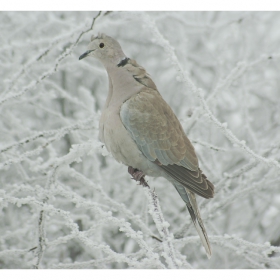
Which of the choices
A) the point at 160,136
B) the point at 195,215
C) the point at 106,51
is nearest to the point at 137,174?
the point at 160,136

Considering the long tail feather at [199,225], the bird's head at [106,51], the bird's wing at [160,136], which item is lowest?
the long tail feather at [199,225]

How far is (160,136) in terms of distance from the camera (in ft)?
6.92

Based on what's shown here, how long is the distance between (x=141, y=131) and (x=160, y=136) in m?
0.10

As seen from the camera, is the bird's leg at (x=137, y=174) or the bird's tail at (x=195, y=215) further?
the bird's leg at (x=137, y=174)

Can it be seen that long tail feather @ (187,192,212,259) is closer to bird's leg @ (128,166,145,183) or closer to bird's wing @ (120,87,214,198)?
bird's wing @ (120,87,214,198)

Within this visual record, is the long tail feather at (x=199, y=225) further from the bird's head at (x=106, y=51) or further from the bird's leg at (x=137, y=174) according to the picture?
the bird's head at (x=106, y=51)

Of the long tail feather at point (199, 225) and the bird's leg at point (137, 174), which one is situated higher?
the bird's leg at point (137, 174)

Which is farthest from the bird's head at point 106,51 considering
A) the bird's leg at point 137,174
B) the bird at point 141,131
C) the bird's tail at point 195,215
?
the bird's tail at point 195,215

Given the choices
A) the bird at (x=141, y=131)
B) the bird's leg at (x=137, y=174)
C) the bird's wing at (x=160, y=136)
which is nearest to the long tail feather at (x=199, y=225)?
the bird at (x=141, y=131)

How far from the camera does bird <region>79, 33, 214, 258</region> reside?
6.72 ft

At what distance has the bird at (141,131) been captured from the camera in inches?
80.6

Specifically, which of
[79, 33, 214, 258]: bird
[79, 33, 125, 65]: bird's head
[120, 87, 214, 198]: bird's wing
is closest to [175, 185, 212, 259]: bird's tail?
[79, 33, 214, 258]: bird

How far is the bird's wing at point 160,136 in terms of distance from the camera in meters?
2.05

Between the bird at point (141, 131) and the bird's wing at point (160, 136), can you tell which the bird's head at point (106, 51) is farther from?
the bird's wing at point (160, 136)
